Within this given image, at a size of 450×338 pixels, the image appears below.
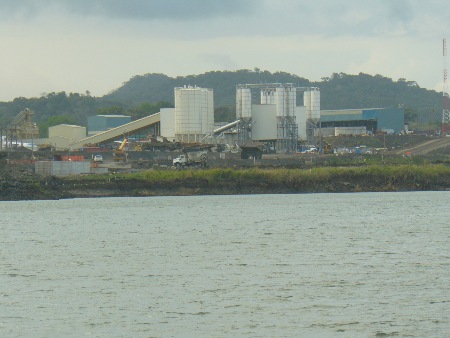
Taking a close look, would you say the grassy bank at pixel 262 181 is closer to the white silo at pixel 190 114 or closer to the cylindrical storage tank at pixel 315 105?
the white silo at pixel 190 114

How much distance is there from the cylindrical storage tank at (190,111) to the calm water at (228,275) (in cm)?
7318

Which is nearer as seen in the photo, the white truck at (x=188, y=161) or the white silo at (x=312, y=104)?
the white truck at (x=188, y=161)

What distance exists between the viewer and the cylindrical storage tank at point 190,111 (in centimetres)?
15050

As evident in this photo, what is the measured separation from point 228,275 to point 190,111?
10847 cm

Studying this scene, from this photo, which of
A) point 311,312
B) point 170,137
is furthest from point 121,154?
point 311,312

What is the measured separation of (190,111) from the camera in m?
150

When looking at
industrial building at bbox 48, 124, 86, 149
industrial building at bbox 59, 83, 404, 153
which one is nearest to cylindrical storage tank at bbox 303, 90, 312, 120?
industrial building at bbox 59, 83, 404, 153

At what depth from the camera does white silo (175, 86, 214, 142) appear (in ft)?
494

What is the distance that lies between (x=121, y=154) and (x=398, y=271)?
9221 cm

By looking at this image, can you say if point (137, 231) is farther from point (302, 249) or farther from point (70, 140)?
point (70, 140)

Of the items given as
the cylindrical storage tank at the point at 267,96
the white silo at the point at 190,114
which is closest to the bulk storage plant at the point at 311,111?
the cylindrical storage tank at the point at 267,96

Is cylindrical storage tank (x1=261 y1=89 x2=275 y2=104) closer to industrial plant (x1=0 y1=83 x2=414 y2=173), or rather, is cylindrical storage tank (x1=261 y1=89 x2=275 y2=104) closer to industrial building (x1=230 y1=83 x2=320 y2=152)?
industrial plant (x1=0 y1=83 x2=414 y2=173)

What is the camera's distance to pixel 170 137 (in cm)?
15525

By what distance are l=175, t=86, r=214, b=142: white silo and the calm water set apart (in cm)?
7320
